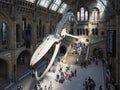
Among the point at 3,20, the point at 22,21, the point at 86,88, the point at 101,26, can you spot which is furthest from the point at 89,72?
the point at 101,26

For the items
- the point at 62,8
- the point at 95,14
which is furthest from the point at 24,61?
the point at 95,14

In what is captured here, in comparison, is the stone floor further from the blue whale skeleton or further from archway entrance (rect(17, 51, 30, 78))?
the blue whale skeleton

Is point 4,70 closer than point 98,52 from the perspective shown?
Yes

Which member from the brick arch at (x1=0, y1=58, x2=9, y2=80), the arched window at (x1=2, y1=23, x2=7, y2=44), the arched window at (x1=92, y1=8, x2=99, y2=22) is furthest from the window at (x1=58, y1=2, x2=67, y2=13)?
the brick arch at (x1=0, y1=58, x2=9, y2=80)

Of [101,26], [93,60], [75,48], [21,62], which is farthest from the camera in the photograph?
[101,26]

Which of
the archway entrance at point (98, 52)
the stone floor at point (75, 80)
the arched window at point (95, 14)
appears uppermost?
the arched window at point (95, 14)

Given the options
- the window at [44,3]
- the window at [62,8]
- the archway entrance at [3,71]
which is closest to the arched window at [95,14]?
the window at [62,8]

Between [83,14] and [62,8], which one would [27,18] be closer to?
[62,8]

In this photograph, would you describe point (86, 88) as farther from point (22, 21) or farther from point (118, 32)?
point (22, 21)

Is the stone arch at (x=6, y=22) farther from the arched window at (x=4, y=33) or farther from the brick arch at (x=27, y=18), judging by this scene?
the brick arch at (x=27, y=18)

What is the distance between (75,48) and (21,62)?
12255 millimetres

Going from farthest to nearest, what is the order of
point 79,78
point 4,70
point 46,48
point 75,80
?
point 79,78, point 4,70, point 75,80, point 46,48

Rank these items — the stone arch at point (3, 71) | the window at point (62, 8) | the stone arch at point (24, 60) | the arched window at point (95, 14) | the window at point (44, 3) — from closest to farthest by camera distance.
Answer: the stone arch at point (3, 71), the stone arch at point (24, 60), the window at point (44, 3), the window at point (62, 8), the arched window at point (95, 14)

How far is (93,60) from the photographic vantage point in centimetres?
3497
